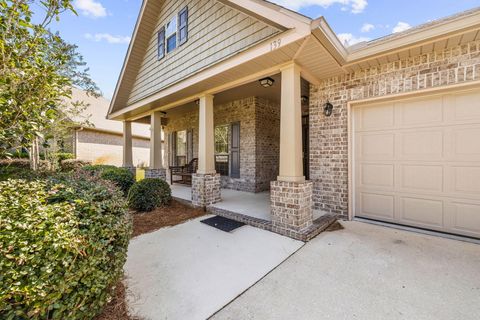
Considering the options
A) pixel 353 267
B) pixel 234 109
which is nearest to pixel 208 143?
pixel 234 109

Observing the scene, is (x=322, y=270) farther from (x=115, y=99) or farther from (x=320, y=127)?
(x=115, y=99)

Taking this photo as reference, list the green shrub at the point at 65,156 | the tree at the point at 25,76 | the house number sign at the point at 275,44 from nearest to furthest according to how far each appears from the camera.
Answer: the tree at the point at 25,76
the house number sign at the point at 275,44
the green shrub at the point at 65,156

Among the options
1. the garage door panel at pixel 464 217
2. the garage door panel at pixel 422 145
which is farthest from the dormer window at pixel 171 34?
the garage door panel at pixel 464 217

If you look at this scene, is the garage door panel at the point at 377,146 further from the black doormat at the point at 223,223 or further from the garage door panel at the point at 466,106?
the black doormat at the point at 223,223

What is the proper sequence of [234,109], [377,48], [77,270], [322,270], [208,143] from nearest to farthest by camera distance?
[77,270] → [322,270] → [377,48] → [208,143] → [234,109]

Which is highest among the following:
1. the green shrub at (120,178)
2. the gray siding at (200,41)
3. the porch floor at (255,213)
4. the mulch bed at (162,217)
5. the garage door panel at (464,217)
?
the gray siding at (200,41)

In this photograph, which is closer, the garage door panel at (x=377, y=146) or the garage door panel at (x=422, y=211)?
the garage door panel at (x=422, y=211)

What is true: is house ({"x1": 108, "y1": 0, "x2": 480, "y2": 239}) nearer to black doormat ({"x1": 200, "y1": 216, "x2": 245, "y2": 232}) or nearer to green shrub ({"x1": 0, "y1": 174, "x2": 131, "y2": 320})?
black doormat ({"x1": 200, "y1": 216, "x2": 245, "y2": 232})

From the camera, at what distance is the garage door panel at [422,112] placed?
370 centimetres

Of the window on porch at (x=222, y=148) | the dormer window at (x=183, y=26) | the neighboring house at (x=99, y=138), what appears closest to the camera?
the dormer window at (x=183, y=26)

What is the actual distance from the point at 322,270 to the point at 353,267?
1.43ft

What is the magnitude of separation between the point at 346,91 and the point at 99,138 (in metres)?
15.9

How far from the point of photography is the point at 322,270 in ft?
8.76

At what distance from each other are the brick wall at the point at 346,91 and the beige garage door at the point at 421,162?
0.32m
